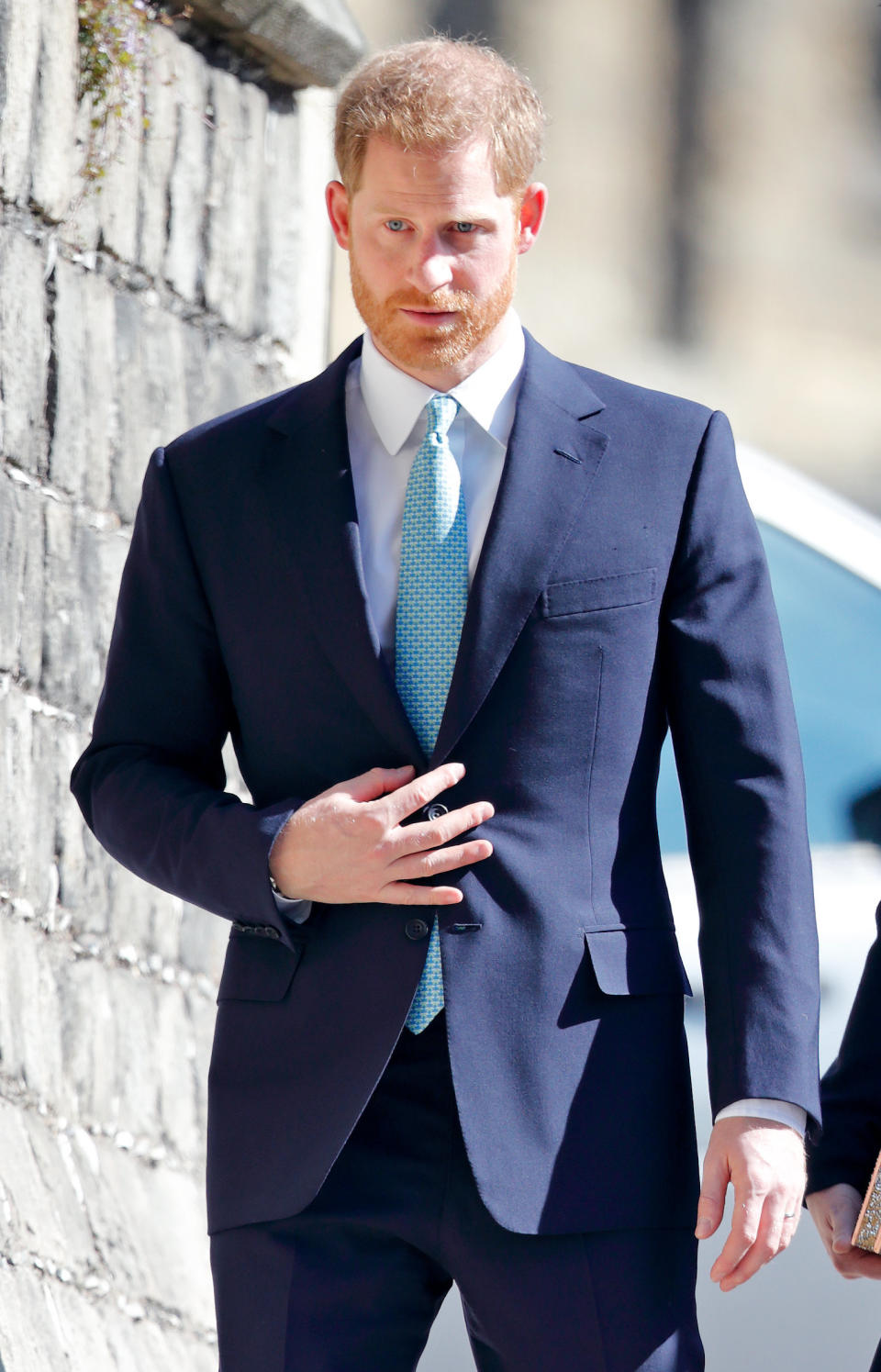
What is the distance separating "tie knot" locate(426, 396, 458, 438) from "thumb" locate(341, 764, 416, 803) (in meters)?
0.35

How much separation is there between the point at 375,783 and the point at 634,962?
306 millimetres

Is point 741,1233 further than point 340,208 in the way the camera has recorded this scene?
No

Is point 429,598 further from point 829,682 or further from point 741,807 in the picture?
point 829,682

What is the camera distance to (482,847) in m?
1.63

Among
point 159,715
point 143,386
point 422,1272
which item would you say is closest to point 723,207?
point 143,386

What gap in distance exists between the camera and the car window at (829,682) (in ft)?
10.5

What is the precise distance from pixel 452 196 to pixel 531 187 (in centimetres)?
14

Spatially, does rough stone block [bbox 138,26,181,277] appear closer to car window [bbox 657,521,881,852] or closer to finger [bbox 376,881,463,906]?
car window [bbox 657,521,881,852]

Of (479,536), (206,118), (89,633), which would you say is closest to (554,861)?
(479,536)

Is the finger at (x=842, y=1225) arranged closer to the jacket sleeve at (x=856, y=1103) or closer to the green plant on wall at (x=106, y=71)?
the jacket sleeve at (x=856, y=1103)

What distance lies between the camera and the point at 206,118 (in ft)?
11.6

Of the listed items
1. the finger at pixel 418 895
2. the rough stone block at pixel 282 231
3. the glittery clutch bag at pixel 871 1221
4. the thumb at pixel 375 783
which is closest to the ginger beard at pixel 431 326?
the thumb at pixel 375 783

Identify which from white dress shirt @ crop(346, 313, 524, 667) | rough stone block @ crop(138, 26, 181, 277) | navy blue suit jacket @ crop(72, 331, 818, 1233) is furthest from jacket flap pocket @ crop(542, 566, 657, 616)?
rough stone block @ crop(138, 26, 181, 277)

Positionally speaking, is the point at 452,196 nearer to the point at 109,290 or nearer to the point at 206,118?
the point at 109,290
